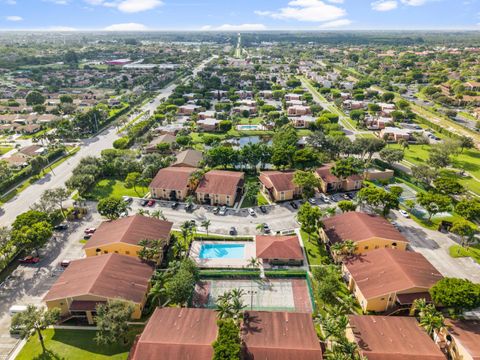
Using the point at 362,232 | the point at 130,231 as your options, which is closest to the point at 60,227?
the point at 130,231

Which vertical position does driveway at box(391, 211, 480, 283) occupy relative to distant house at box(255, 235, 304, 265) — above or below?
below

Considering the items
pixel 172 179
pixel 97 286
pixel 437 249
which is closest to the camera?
pixel 97 286

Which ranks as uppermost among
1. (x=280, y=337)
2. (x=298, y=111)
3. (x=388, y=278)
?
(x=298, y=111)

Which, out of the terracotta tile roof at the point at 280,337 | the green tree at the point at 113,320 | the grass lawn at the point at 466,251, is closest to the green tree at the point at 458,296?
the terracotta tile roof at the point at 280,337

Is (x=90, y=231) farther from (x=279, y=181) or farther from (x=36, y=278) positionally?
(x=279, y=181)

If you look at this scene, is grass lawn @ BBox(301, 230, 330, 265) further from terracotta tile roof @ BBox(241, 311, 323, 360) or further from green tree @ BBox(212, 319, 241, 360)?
green tree @ BBox(212, 319, 241, 360)

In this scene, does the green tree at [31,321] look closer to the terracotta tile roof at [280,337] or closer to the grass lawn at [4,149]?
the terracotta tile roof at [280,337]

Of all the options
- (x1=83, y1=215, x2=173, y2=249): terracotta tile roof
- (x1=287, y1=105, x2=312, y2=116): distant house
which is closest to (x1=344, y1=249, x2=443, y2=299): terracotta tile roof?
(x1=83, y1=215, x2=173, y2=249): terracotta tile roof

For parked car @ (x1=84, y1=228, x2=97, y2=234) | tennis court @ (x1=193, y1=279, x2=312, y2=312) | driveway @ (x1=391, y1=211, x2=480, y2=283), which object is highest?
driveway @ (x1=391, y1=211, x2=480, y2=283)
